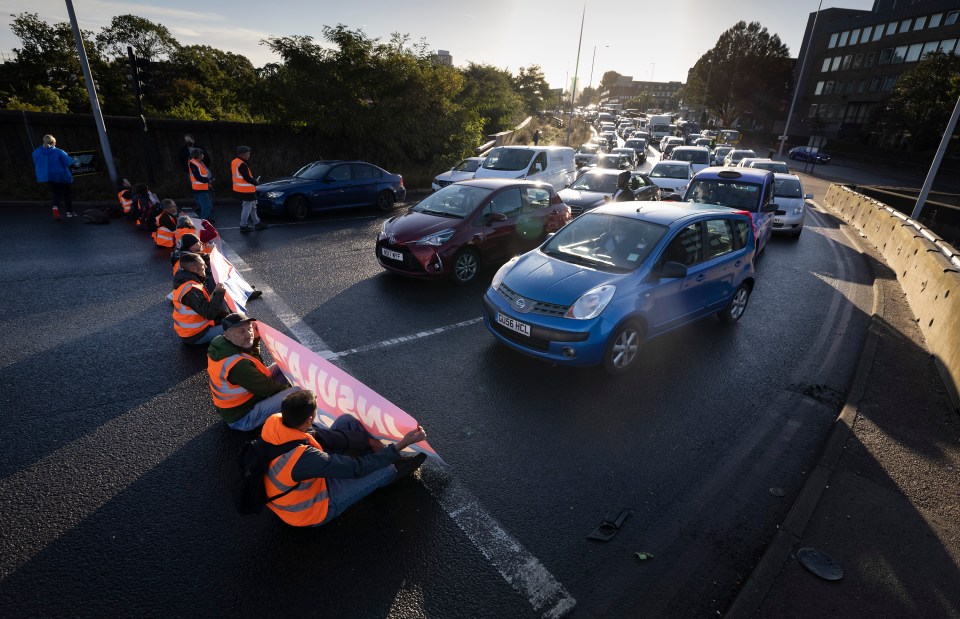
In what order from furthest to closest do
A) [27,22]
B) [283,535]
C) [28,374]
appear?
[27,22] < [28,374] < [283,535]

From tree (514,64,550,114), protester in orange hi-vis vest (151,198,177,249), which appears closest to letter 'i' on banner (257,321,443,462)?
protester in orange hi-vis vest (151,198,177,249)

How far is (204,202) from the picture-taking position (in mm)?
11336

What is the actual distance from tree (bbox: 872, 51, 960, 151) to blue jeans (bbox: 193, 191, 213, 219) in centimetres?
4173

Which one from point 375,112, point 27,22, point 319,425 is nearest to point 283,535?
point 319,425

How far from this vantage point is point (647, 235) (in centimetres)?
591

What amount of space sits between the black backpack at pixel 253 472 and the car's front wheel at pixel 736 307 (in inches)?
249

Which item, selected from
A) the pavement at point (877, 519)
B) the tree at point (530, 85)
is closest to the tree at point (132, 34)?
the tree at point (530, 85)

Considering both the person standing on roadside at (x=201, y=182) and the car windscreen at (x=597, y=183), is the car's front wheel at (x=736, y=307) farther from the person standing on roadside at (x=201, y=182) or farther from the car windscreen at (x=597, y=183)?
the person standing on roadside at (x=201, y=182)

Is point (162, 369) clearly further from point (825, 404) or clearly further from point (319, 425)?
point (825, 404)

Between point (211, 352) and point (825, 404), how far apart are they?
20.0 feet

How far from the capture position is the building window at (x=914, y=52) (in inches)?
A: 2054

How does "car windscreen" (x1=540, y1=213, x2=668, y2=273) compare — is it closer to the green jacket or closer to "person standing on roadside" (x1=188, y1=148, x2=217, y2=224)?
the green jacket

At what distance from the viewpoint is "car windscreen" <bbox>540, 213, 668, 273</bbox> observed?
5.70 meters

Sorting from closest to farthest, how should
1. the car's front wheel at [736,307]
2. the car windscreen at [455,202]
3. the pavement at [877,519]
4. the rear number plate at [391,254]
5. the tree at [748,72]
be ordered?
the pavement at [877,519] < the car's front wheel at [736,307] < the rear number plate at [391,254] < the car windscreen at [455,202] < the tree at [748,72]
